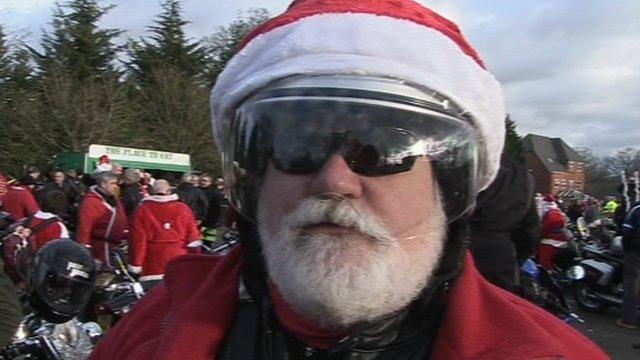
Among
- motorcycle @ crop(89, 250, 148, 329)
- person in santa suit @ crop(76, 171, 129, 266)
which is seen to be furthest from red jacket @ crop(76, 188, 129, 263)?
motorcycle @ crop(89, 250, 148, 329)

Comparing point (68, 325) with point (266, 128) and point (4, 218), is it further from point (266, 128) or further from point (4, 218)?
point (4, 218)

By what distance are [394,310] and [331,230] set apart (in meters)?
0.18

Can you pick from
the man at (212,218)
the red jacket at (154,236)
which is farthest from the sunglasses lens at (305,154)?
the man at (212,218)

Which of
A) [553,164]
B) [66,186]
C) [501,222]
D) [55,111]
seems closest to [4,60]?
[55,111]

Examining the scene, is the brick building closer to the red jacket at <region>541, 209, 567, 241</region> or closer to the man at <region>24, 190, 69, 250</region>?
the red jacket at <region>541, 209, 567, 241</region>

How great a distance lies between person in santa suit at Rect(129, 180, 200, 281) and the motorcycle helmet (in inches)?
118

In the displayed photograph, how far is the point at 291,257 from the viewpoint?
118 cm

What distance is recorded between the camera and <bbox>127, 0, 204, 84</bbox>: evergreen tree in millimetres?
36031

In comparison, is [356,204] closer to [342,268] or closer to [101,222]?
[342,268]

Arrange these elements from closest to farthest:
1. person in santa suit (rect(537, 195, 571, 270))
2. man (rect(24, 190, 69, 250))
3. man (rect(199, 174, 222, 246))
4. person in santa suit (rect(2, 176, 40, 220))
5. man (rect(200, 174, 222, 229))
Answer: man (rect(24, 190, 69, 250)) < person in santa suit (rect(2, 176, 40, 220)) < person in santa suit (rect(537, 195, 571, 270)) < man (rect(199, 174, 222, 246)) < man (rect(200, 174, 222, 229))

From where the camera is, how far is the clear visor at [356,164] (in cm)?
116

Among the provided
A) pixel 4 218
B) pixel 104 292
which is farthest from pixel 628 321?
pixel 4 218

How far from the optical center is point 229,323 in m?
1.30

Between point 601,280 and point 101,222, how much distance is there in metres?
6.04
